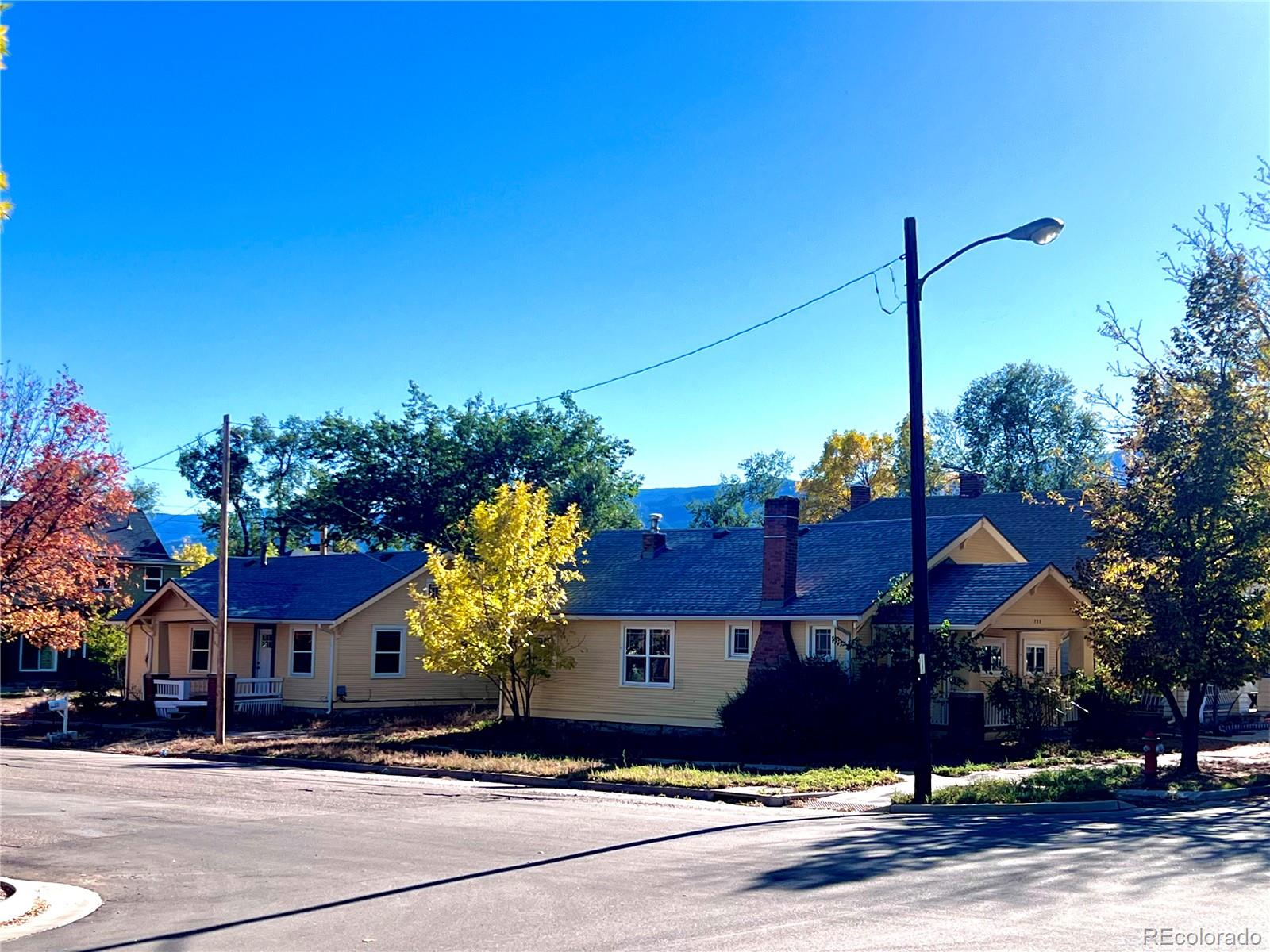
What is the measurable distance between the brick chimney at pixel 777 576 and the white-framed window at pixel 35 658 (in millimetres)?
35286

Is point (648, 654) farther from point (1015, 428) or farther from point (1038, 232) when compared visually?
point (1015, 428)

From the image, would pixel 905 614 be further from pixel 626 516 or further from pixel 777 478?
pixel 777 478

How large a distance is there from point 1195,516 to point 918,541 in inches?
225

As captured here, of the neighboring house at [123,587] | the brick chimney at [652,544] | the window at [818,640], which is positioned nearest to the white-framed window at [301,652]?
the neighboring house at [123,587]

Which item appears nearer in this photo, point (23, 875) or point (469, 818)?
point (23, 875)

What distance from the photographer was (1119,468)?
78.0 feet

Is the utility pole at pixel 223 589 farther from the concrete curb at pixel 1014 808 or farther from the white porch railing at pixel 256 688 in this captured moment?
the concrete curb at pixel 1014 808

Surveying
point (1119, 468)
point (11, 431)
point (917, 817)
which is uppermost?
point (11, 431)

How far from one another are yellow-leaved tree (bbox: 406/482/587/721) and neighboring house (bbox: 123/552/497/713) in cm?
630

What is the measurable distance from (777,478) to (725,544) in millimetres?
69289

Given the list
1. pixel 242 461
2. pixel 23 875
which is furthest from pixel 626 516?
pixel 23 875

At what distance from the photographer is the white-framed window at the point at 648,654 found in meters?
31.0

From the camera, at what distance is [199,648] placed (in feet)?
132

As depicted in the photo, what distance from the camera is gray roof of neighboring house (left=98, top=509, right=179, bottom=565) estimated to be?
57000mm
